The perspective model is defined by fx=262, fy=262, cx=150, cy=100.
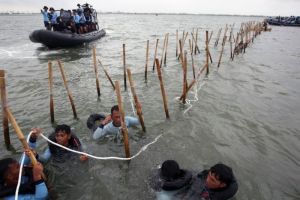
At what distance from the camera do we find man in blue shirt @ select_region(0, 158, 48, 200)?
4.66m

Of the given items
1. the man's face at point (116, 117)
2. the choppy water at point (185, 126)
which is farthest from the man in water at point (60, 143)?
the man's face at point (116, 117)

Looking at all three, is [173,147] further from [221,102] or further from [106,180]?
[221,102]

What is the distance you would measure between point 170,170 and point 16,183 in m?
2.93

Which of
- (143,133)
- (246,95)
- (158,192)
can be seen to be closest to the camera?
(158,192)

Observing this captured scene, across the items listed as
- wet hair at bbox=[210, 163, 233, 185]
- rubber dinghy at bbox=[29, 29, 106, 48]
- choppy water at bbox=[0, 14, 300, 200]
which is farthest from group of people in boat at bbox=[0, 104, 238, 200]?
rubber dinghy at bbox=[29, 29, 106, 48]

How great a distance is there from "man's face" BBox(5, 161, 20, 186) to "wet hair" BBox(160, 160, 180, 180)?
277 centimetres

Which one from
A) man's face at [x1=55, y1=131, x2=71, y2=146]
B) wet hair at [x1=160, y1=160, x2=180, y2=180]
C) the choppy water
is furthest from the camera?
the choppy water

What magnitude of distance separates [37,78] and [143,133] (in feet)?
30.3

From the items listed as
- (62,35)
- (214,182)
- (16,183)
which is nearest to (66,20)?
(62,35)

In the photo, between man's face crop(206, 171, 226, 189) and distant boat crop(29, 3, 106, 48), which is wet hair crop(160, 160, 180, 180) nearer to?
man's face crop(206, 171, 226, 189)

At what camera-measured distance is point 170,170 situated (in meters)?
5.30

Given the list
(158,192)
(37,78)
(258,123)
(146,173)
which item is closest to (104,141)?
(146,173)

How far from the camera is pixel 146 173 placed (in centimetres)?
678

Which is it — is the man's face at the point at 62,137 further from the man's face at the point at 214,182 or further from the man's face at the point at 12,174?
the man's face at the point at 214,182
